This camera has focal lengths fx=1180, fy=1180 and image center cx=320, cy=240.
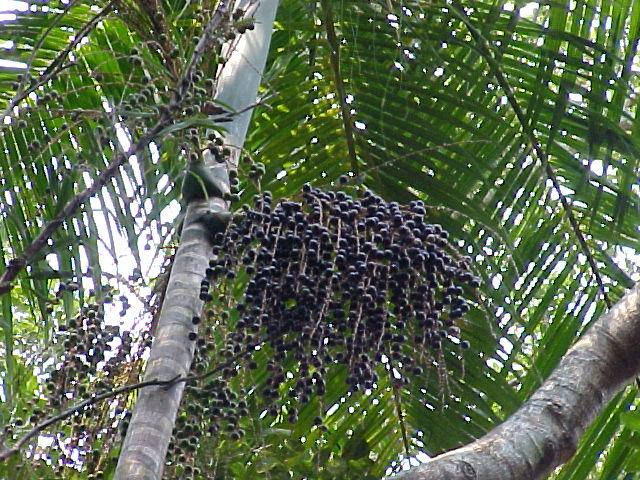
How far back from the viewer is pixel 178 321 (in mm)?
1997

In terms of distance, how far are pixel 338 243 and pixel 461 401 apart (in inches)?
48.8

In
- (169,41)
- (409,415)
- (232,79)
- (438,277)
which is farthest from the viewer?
(409,415)

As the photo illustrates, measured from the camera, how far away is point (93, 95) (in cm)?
321

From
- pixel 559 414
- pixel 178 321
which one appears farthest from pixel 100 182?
pixel 559 414

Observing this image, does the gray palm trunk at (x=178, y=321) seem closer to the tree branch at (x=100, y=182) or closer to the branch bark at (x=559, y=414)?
the tree branch at (x=100, y=182)

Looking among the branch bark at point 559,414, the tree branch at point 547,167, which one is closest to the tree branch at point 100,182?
the branch bark at point 559,414

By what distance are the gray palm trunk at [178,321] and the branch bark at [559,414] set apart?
38cm

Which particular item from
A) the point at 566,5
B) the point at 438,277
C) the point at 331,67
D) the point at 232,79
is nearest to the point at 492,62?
the point at 566,5

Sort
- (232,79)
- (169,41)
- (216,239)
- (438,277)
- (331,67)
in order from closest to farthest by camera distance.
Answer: (438,277)
(216,239)
(169,41)
(232,79)
(331,67)

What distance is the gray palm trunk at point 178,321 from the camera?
1748mm

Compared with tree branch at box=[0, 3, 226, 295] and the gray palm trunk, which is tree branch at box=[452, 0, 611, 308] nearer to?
the gray palm trunk

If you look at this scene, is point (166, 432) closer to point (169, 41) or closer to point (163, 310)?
point (163, 310)

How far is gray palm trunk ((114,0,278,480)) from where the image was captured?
1.75 m

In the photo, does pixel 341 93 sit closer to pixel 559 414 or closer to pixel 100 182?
pixel 559 414
